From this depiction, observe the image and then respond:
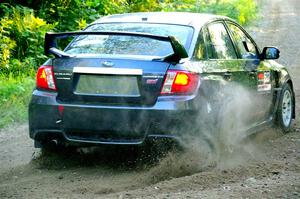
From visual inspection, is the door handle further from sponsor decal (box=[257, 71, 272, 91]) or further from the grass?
the grass

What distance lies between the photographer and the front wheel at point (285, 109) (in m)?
7.62

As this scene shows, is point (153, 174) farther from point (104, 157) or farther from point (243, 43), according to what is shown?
point (243, 43)

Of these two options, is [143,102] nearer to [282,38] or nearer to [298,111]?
[298,111]

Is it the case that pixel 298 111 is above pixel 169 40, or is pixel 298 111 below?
below

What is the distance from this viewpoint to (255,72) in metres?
6.92

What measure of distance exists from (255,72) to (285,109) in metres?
1.25

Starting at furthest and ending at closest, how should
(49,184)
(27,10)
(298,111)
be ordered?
(27,10), (298,111), (49,184)

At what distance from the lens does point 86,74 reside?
18.3ft

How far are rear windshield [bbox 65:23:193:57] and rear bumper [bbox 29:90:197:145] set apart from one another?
583mm

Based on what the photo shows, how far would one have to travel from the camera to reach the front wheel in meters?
7.62

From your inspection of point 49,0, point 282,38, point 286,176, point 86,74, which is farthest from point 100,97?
point 282,38

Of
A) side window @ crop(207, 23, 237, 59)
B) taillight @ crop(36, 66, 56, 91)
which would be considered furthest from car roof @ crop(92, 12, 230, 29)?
→ taillight @ crop(36, 66, 56, 91)

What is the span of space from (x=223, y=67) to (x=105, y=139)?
1.55 m

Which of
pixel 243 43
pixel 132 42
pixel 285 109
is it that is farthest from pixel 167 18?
pixel 285 109
